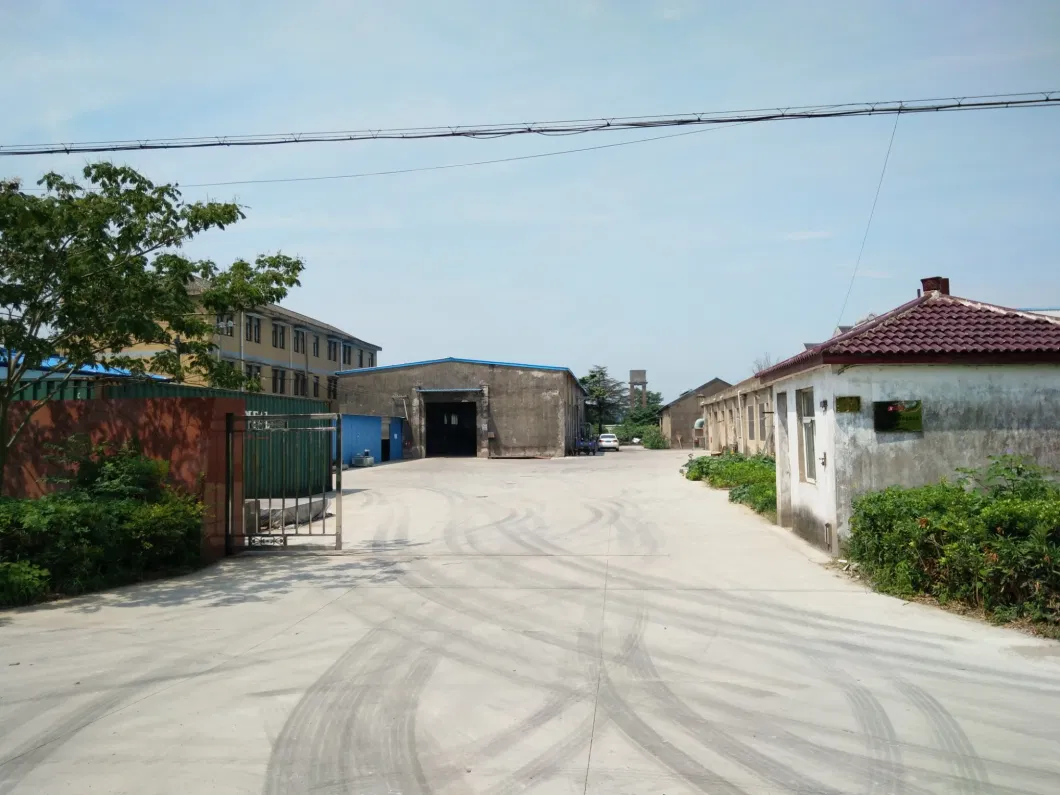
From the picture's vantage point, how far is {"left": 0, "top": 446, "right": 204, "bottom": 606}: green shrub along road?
8891mm

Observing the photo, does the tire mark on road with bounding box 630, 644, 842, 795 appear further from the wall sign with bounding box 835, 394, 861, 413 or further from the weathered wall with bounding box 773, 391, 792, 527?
the weathered wall with bounding box 773, 391, 792, 527

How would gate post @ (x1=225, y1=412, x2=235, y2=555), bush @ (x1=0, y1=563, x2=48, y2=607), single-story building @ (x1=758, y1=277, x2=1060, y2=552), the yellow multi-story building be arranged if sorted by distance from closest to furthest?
bush @ (x1=0, y1=563, x2=48, y2=607), single-story building @ (x1=758, y1=277, x2=1060, y2=552), gate post @ (x1=225, y1=412, x2=235, y2=555), the yellow multi-story building

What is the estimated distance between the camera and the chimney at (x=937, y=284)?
1252 centimetres

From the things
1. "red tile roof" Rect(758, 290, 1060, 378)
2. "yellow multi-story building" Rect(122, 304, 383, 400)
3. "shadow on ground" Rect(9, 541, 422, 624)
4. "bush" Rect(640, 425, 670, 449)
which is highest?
"yellow multi-story building" Rect(122, 304, 383, 400)

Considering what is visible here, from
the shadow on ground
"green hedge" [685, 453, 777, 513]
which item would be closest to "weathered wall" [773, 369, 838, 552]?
"green hedge" [685, 453, 777, 513]

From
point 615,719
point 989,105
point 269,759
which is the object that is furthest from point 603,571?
point 989,105

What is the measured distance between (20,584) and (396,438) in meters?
36.8

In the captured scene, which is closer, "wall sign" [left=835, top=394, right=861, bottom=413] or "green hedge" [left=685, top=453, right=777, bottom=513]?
"wall sign" [left=835, top=394, right=861, bottom=413]

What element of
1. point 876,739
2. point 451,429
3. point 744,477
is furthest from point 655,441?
point 876,739

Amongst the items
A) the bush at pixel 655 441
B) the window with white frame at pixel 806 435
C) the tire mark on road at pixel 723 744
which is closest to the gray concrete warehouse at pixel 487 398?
the bush at pixel 655 441

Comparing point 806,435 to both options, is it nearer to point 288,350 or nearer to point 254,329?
point 254,329

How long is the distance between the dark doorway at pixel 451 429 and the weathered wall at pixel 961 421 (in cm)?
4160

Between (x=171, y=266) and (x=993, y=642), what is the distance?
33.8 ft

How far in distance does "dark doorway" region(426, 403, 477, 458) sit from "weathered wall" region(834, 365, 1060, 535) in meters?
41.6
